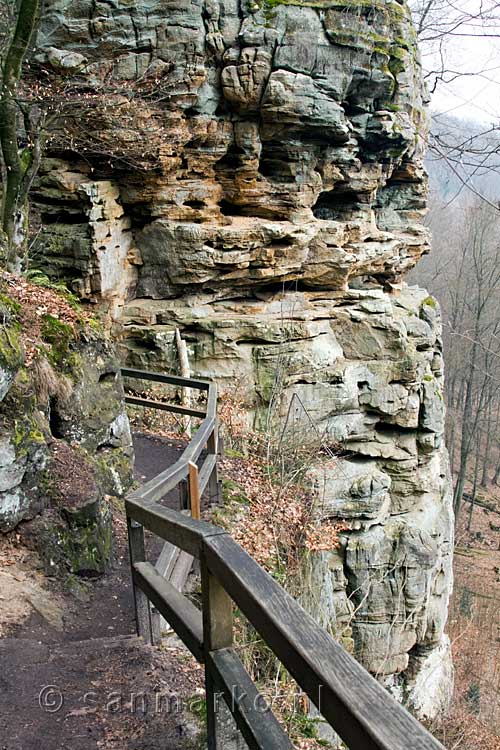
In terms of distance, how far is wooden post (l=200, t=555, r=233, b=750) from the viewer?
2.29m

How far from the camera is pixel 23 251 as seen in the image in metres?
9.25

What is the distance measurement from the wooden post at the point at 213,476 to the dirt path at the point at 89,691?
113 inches

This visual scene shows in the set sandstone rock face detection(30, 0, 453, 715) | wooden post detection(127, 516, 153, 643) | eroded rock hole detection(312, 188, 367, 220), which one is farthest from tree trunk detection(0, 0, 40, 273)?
eroded rock hole detection(312, 188, 367, 220)

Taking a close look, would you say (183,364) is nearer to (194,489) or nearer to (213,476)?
(213,476)

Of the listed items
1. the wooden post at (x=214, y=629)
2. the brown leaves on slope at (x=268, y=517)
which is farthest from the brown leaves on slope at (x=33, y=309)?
the wooden post at (x=214, y=629)

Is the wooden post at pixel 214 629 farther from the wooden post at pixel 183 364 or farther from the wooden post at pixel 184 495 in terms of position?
the wooden post at pixel 183 364

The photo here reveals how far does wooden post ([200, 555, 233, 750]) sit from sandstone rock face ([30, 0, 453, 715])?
8365mm

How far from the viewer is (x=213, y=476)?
22.9 feet

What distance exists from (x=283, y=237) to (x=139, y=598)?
10.8m

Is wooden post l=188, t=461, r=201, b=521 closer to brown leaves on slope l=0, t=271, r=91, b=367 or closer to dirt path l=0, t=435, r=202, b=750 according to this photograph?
dirt path l=0, t=435, r=202, b=750

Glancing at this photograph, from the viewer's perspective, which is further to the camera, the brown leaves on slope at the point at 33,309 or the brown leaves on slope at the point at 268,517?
the brown leaves on slope at the point at 268,517

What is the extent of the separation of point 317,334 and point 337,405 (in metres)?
1.73

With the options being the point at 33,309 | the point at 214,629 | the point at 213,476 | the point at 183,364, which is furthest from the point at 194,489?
the point at 183,364

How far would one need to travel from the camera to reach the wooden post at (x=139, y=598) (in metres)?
3.46
